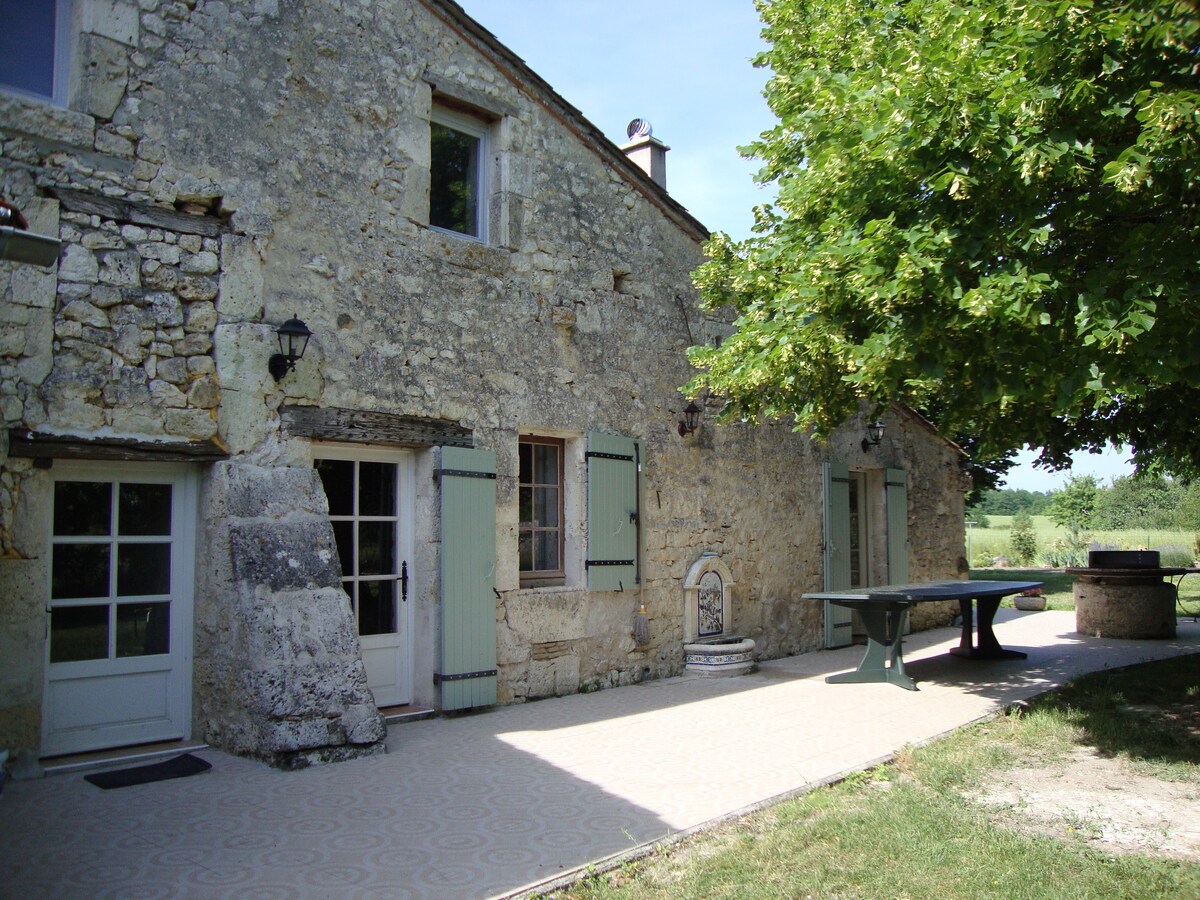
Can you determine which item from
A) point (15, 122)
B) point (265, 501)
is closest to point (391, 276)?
point (265, 501)

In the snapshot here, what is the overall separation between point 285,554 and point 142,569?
2.74ft

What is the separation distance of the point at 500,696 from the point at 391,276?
3030 millimetres

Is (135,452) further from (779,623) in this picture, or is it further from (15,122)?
(779,623)

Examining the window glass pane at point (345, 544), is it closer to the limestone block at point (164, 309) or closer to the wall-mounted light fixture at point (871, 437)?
the limestone block at point (164, 309)

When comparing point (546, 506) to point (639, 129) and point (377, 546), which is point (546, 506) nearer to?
point (377, 546)

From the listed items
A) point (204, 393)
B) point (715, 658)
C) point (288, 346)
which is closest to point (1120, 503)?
point (715, 658)

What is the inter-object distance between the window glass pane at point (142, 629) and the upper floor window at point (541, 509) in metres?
2.64

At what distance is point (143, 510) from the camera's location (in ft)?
17.3

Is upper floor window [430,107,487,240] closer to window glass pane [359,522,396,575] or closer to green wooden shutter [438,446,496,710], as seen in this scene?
green wooden shutter [438,446,496,710]

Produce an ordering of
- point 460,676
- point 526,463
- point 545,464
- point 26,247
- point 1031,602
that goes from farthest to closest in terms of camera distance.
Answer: point 1031,602 → point 545,464 → point 526,463 → point 460,676 → point 26,247

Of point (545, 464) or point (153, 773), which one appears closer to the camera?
point (153, 773)

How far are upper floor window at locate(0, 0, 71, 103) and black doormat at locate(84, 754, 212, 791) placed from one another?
3564 millimetres

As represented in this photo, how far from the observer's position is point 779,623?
359 inches

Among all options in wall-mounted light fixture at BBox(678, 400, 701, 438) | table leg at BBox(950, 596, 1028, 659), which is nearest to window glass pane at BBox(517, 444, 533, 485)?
wall-mounted light fixture at BBox(678, 400, 701, 438)
